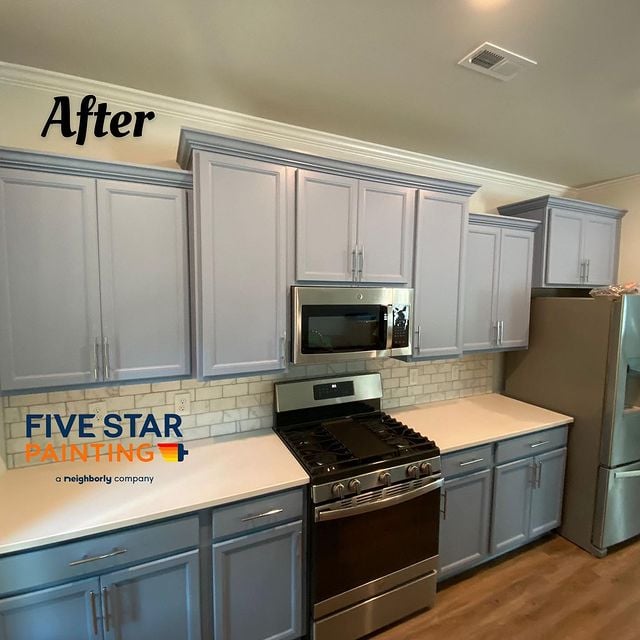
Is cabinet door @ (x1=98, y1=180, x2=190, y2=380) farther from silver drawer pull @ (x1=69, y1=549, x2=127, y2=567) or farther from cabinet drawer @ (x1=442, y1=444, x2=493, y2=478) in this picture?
cabinet drawer @ (x1=442, y1=444, x2=493, y2=478)

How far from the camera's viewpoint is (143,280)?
5.31 ft

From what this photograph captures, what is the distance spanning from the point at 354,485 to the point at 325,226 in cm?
127

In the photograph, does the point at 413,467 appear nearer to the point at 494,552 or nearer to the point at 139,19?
the point at 494,552

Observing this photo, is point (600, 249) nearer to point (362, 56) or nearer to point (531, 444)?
point (531, 444)

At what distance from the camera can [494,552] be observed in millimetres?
2270

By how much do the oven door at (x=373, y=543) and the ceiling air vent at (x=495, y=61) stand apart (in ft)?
6.46

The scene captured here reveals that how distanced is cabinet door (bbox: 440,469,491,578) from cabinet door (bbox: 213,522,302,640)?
92 cm

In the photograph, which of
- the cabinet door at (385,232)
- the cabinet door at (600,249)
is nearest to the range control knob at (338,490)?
the cabinet door at (385,232)

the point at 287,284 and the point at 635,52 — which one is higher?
the point at 635,52

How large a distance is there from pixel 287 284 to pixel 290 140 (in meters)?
0.99

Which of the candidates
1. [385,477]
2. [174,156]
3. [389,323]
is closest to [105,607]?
[385,477]

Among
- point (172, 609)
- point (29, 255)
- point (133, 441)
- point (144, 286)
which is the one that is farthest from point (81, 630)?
point (29, 255)

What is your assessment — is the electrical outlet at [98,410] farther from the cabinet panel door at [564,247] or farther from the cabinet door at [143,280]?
the cabinet panel door at [564,247]

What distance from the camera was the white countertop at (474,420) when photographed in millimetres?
2145
